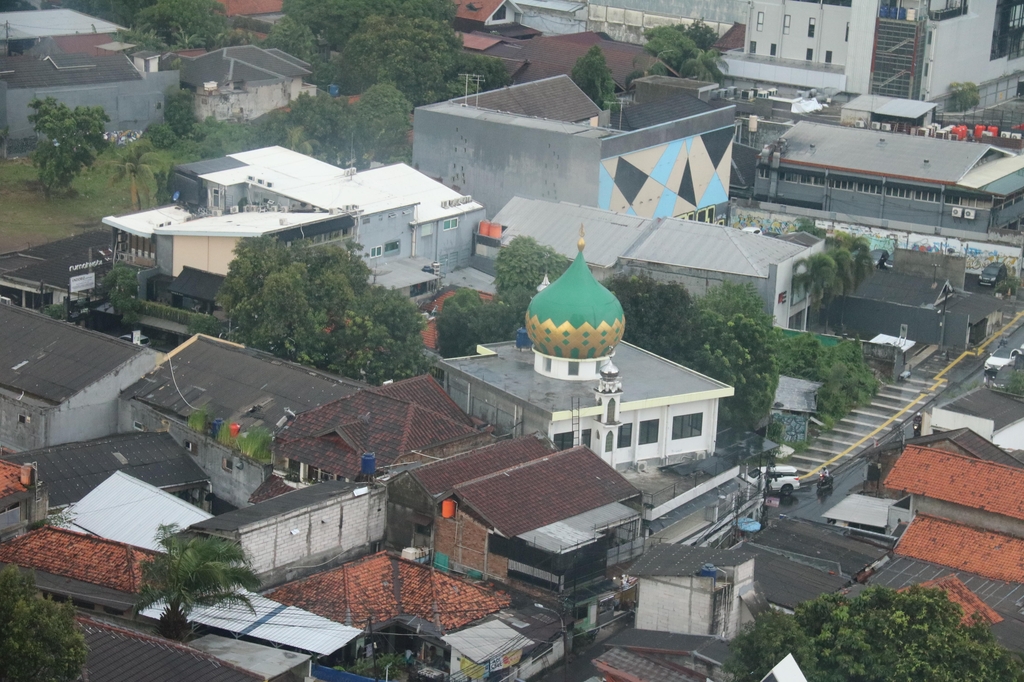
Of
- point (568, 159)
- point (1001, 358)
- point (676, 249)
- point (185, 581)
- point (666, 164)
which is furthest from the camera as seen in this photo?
point (666, 164)

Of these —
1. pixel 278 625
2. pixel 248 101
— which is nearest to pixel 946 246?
pixel 248 101

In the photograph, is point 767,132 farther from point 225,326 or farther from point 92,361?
point 92,361

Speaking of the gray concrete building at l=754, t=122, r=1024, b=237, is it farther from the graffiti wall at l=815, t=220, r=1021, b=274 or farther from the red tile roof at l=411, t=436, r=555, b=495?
the red tile roof at l=411, t=436, r=555, b=495

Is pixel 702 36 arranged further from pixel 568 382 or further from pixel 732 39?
pixel 568 382

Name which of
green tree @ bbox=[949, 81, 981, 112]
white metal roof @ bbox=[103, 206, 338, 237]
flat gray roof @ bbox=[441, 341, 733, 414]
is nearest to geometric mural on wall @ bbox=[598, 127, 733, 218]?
white metal roof @ bbox=[103, 206, 338, 237]

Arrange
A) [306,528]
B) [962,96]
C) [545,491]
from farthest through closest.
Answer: [962,96] → [545,491] → [306,528]

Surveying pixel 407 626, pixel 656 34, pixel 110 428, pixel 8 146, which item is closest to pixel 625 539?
pixel 407 626
